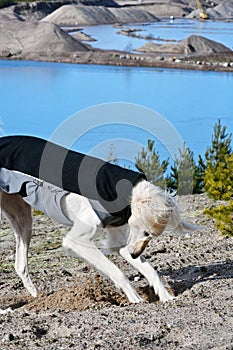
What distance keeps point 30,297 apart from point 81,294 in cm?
57

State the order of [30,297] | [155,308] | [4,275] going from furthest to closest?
1. [4,275]
2. [30,297]
3. [155,308]

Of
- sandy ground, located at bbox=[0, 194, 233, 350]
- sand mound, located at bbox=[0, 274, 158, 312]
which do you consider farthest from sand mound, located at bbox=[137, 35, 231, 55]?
sand mound, located at bbox=[0, 274, 158, 312]

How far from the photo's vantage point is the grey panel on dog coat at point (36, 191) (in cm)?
524

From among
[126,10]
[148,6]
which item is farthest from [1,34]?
[148,6]

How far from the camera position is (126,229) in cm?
535

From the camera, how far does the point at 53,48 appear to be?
1404 inches

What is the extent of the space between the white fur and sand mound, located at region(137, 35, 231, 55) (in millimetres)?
31168

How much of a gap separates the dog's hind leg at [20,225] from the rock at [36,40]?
29409 millimetres

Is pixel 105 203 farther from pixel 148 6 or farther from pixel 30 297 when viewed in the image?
pixel 148 6

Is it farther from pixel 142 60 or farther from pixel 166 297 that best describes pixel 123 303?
pixel 142 60

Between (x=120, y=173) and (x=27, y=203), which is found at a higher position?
(x=120, y=173)

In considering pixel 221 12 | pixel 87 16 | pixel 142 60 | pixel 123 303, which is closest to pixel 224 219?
pixel 123 303

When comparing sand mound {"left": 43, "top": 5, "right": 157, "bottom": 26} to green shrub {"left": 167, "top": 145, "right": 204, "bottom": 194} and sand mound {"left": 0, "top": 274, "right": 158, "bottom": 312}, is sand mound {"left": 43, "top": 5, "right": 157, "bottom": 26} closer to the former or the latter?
green shrub {"left": 167, "top": 145, "right": 204, "bottom": 194}

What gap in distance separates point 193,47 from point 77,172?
33.0 meters
